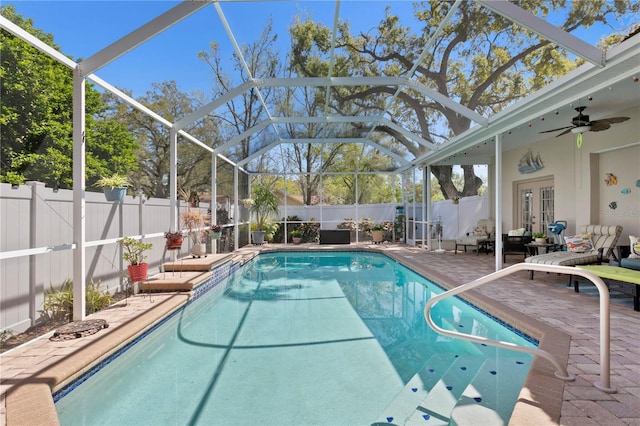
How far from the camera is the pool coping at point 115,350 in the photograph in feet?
7.20

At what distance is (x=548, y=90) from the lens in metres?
4.79

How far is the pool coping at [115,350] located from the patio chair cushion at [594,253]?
178cm

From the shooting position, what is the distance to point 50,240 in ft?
13.0

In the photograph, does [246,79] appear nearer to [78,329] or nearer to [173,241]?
[173,241]

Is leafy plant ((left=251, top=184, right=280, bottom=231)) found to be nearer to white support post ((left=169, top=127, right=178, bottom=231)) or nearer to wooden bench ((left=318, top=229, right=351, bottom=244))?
wooden bench ((left=318, top=229, right=351, bottom=244))

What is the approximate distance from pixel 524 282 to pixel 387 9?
5.22m

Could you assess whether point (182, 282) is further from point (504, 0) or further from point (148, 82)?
point (504, 0)

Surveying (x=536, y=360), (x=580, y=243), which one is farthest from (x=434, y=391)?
(x=580, y=243)

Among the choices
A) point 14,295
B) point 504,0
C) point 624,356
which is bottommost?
point 624,356

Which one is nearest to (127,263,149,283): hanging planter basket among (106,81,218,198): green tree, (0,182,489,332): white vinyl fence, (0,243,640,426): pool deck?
(0,243,640,426): pool deck

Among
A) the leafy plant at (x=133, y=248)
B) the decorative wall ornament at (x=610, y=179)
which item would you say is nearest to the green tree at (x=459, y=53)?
the decorative wall ornament at (x=610, y=179)

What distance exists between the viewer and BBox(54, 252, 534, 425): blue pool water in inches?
105

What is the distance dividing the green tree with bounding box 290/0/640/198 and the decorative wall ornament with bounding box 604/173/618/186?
2.23 meters

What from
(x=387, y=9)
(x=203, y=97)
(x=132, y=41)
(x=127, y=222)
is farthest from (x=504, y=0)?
(x=127, y=222)
